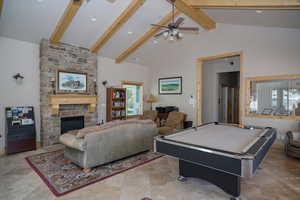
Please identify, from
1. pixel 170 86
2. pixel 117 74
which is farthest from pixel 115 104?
pixel 170 86

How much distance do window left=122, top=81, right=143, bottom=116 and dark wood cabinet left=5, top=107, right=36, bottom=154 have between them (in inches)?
148

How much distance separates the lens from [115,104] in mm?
6812

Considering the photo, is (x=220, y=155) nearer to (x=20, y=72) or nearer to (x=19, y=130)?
(x=19, y=130)

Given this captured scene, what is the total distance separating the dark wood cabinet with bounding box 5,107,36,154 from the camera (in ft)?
14.1

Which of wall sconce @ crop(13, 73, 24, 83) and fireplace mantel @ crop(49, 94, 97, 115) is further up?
wall sconce @ crop(13, 73, 24, 83)

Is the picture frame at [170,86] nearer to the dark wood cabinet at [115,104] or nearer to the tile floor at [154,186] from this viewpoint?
the dark wood cabinet at [115,104]

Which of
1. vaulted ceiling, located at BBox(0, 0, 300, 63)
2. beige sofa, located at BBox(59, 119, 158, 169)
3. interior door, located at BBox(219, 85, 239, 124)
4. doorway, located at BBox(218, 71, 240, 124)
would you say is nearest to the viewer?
beige sofa, located at BBox(59, 119, 158, 169)

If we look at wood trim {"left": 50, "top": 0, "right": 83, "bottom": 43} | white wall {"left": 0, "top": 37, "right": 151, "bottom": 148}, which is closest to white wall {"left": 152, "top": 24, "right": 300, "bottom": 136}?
wood trim {"left": 50, "top": 0, "right": 83, "bottom": 43}

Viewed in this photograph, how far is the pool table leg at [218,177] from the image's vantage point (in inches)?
90.9

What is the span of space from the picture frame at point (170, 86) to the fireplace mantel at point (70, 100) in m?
3.05

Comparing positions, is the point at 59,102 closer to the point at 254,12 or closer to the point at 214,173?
the point at 214,173

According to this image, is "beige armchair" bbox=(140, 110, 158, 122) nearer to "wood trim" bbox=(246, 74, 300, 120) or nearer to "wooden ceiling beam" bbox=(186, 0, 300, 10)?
"wood trim" bbox=(246, 74, 300, 120)

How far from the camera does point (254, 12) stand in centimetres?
400

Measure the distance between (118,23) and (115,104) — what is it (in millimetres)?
3143
